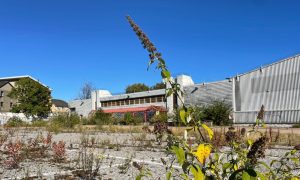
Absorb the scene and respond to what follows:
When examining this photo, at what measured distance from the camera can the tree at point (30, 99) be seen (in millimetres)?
67188

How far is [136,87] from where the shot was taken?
86562 millimetres

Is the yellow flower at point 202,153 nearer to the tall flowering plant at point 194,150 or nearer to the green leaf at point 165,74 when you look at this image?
the tall flowering plant at point 194,150

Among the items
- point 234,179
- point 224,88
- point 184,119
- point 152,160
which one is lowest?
point 152,160

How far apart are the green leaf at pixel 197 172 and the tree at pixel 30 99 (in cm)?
6869

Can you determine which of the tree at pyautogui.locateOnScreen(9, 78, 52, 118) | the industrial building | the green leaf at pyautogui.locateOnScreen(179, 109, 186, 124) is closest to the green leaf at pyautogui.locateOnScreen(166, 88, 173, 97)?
the green leaf at pyautogui.locateOnScreen(179, 109, 186, 124)

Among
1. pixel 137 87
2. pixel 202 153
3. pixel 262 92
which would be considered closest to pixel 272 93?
pixel 262 92

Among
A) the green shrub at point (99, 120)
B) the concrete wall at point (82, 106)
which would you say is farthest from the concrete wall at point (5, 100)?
the green shrub at point (99, 120)

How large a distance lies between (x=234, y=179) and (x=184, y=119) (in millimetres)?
390

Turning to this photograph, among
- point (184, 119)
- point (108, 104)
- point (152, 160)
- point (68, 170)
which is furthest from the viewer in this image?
point (108, 104)

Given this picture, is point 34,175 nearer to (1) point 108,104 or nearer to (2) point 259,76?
(2) point 259,76

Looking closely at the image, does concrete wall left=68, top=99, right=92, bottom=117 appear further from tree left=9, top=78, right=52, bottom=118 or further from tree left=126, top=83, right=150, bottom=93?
tree left=126, top=83, right=150, bottom=93

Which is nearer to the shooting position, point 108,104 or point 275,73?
point 275,73

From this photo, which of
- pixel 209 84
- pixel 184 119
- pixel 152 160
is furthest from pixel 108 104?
pixel 184 119

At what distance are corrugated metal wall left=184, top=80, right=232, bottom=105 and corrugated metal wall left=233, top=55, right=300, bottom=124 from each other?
1936 millimetres
